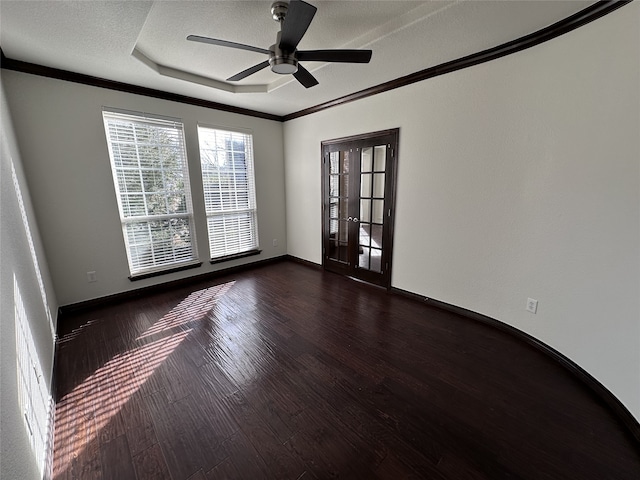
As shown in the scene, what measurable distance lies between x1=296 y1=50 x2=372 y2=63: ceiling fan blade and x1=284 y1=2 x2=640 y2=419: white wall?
1249mm

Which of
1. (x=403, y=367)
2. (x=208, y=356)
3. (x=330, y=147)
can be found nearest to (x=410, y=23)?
(x=330, y=147)

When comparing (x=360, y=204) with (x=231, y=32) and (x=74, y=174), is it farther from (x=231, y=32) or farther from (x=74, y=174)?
(x=74, y=174)

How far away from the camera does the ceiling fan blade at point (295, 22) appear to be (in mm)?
1452

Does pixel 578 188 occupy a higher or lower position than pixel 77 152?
lower

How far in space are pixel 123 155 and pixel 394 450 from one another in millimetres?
3940

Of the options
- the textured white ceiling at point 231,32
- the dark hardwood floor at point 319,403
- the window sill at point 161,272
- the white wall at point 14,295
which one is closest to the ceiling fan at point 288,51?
the textured white ceiling at point 231,32

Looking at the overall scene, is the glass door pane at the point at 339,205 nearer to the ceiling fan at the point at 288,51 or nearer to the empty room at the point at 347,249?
the empty room at the point at 347,249

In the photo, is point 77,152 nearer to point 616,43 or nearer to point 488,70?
point 488,70

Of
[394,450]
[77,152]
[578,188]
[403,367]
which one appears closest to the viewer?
[394,450]

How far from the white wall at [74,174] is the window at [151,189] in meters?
0.10

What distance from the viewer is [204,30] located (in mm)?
2205

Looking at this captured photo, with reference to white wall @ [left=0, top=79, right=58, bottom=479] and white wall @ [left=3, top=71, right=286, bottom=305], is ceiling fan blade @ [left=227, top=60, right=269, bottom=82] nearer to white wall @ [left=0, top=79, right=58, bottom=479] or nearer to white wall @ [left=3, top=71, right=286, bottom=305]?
white wall @ [left=3, top=71, right=286, bottom=305]

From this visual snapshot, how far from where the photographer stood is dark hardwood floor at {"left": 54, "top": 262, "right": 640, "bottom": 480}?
1.40 meters

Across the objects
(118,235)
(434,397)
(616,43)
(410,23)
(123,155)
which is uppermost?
(410,23)
